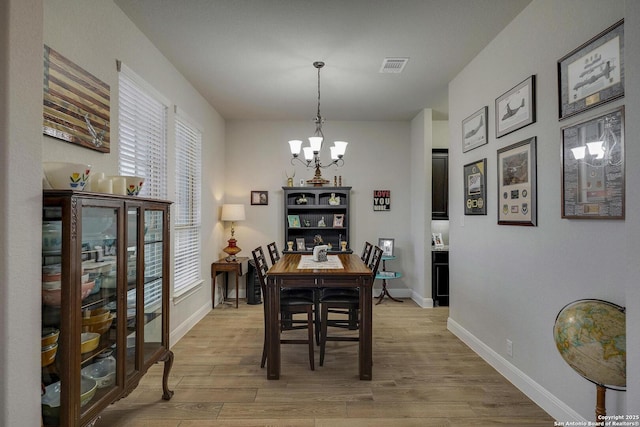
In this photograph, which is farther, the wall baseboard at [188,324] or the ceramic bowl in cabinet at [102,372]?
the wall baseboard at [188,324]

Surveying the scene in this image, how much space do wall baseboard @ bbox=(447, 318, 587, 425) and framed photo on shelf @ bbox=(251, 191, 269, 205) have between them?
3391mm

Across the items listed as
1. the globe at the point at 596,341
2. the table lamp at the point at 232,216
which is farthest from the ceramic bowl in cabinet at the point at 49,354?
the table lamp at the point at 232,216

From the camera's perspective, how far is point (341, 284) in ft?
9.13

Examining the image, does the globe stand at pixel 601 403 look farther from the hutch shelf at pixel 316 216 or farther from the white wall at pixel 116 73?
the hutch shelf at pixel 316 216

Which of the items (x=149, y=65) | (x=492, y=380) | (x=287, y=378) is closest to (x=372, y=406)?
(x=287, y=378)

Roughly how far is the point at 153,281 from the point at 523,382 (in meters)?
2.76

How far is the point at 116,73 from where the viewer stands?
8.56ft

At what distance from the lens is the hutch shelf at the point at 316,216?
534 cm

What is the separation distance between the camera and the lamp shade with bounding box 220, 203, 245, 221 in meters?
5.19

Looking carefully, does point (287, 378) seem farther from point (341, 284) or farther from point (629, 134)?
point (629, 134)

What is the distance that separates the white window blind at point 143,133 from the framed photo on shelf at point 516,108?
305 cm

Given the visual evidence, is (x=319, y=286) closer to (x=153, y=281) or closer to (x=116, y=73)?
(x=153, y=281)

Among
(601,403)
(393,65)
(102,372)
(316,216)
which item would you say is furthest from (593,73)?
(316,216)

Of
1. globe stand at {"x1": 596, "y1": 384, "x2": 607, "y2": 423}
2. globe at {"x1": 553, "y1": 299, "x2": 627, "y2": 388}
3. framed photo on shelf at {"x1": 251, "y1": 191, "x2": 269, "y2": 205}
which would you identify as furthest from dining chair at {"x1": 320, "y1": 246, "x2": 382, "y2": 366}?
framed photo on shelf at {"x1": 251, "y1": 191, "x2": 269, "y2": 205}
